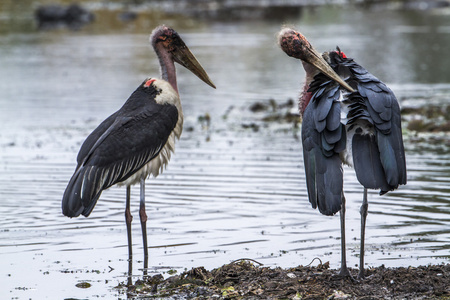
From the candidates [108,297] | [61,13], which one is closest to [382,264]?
[108,297]

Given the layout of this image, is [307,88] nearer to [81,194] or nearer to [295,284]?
[295,284]

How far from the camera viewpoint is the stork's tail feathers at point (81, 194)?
5892 millimetres

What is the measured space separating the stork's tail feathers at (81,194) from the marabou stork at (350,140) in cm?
170

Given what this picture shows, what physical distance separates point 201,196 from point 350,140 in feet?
11.4

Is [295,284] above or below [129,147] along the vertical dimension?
below

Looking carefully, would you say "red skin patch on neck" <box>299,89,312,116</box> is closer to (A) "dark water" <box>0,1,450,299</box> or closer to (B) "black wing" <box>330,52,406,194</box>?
(B) "black wing" <box>330,52,406,194</box>

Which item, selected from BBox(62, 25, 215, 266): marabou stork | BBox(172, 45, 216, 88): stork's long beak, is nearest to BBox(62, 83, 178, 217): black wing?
BBox(62, 25, 215, 266): marabou stork

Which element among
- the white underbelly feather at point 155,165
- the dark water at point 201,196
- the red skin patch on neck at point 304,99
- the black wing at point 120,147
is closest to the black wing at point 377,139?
the red skin patch on neck at point 304,99

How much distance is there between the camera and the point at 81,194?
19.5 feet

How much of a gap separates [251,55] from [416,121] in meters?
15.2

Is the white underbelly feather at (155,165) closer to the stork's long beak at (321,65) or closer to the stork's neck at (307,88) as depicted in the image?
the stork's neck at (307,88)

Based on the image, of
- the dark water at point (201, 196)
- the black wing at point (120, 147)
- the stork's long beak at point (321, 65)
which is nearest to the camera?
the stork's long beak at point (321, 65)

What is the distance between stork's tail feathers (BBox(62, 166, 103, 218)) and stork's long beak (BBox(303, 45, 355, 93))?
72.2 inches

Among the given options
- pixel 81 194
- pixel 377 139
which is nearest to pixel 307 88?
pixel 377 139
